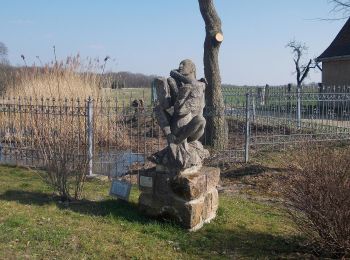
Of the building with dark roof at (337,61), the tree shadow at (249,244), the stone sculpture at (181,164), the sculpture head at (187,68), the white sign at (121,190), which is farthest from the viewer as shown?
the building with dark roof at (337,61)

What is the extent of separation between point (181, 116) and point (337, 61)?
22.3m

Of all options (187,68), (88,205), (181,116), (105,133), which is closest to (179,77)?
(187,68)

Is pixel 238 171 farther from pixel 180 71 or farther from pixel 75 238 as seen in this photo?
pixel 75 238

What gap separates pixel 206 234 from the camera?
593 cm

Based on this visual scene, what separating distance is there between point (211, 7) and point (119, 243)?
351 inches

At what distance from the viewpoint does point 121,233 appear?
5703mm

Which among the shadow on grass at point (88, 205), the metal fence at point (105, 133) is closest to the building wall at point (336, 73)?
the metal fence at point (105, 133)

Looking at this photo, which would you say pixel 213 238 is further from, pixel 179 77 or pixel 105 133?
pixel 105 133

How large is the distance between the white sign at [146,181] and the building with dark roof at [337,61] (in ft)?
69.7

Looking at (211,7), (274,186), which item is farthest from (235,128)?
(274,186)

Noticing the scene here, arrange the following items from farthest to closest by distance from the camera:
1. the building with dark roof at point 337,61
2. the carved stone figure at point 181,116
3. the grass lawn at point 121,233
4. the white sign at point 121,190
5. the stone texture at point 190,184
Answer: the building with dark roof at point 337,61, the white sign at point 121,190, the carved stone figure at point 181,116, the stone texture at point 190,184, the grass lawn at point 121,233

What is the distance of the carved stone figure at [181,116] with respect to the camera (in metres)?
6.12

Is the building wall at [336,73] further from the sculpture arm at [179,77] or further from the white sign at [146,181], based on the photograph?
the white sign at [146,181]

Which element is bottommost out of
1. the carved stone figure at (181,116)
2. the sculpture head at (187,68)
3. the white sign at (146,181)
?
the white sign at (146,181)
